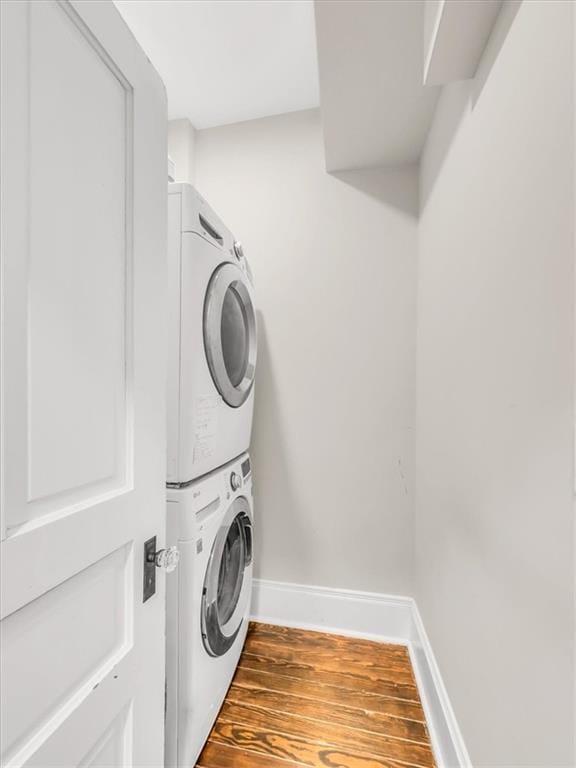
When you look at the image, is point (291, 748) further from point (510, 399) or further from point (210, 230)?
point (210, 230)

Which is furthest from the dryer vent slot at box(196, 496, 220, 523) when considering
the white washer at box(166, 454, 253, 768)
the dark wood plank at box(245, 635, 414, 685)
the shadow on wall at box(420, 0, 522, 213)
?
the shadow on wall at box(420, 0, 522, 213)

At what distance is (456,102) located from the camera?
46.8 inches

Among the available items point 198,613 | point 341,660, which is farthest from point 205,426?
point 341,660

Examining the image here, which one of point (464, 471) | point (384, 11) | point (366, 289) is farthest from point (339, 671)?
point (384, 11)

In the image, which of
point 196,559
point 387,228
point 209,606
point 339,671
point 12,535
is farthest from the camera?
point 387,228

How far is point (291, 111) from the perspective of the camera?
6.26 feet

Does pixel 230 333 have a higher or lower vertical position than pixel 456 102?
lower

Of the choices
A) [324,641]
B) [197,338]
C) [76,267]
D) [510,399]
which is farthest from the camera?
[324,641]

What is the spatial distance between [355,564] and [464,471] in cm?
103

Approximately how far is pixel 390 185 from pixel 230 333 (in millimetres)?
1193

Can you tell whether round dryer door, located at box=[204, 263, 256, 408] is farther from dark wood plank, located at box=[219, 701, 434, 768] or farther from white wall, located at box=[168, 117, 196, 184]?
dark wood plank, located at box=[219, 701, 434, 768]

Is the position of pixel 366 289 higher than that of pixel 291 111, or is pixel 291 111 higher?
pixel 291 111

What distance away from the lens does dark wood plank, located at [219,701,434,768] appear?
1.20 m

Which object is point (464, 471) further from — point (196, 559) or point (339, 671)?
point (339, 671)
